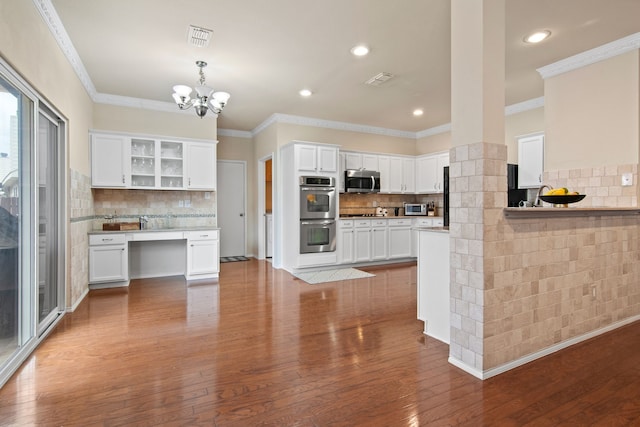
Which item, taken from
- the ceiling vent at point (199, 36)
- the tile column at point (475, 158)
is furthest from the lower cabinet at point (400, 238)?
the ceiling vent at point (199, 36)

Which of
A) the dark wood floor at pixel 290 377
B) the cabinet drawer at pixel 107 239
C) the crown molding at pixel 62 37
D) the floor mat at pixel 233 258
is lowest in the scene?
the dark wood floor at pixel 290 377

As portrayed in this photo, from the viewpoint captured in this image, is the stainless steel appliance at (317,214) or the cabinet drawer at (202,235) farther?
the stainless steel appliance at (317,214)

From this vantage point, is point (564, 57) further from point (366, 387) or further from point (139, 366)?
point (139, 366)

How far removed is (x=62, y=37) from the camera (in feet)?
10.7

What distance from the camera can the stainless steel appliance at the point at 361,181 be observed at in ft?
21.2

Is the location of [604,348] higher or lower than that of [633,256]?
lower

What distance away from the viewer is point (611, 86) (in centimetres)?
356

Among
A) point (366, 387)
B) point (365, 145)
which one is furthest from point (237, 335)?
point (365, 145)

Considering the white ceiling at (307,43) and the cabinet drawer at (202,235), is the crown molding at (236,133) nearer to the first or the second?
the white ceiling at (307,43)

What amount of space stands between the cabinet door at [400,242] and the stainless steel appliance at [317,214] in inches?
53.3

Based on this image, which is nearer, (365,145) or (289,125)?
(289,125)

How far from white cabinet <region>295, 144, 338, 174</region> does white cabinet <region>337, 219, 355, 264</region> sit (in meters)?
1.00

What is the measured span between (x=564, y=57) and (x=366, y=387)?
166 inches

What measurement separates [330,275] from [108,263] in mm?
3279
